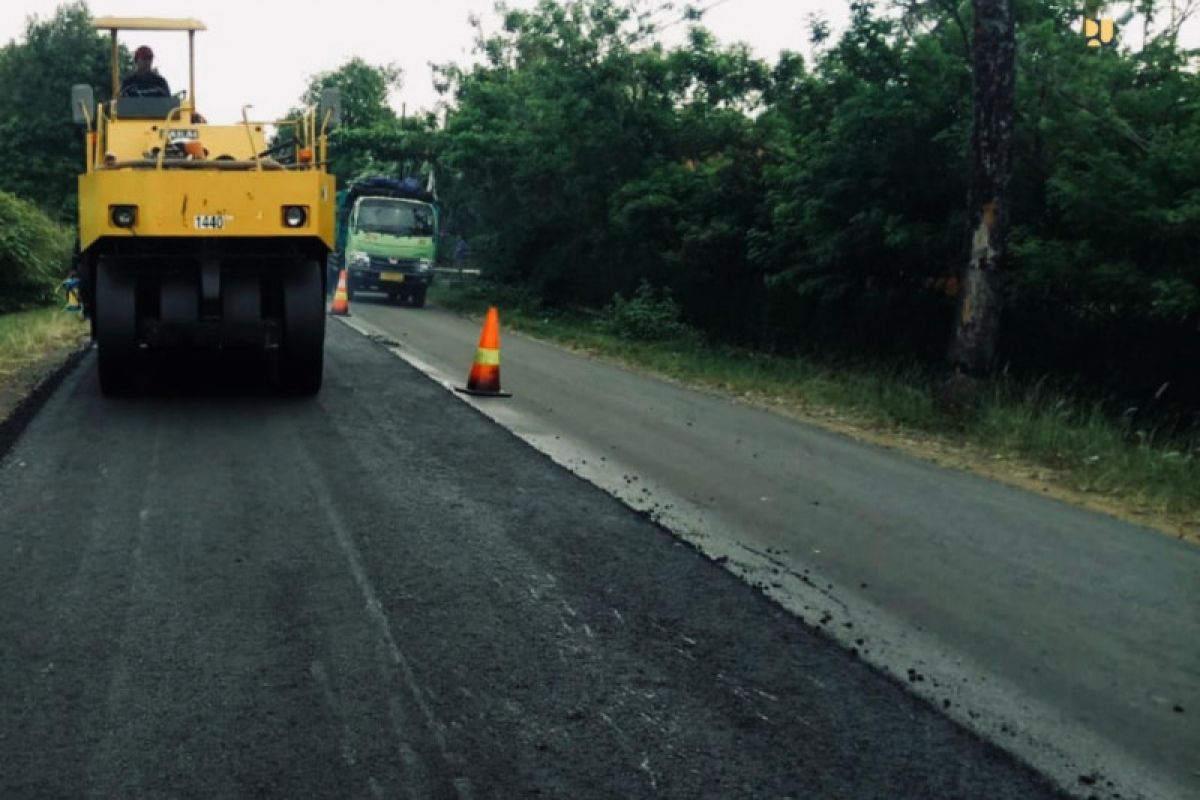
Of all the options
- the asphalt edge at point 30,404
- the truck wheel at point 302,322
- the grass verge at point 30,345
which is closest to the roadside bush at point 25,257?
the grass verge at point 30,345

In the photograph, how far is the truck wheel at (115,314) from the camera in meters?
11.3

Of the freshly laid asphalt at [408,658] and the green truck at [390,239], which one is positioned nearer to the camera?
the freshly laid asphalt at [408,658]

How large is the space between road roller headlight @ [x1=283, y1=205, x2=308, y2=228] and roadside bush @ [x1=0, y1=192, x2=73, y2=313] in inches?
524

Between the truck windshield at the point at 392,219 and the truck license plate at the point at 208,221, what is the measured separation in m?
22.1

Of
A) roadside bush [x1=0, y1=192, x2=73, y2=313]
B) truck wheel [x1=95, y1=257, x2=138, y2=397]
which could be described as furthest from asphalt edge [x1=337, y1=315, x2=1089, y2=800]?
roadside bush [x1=0, y1=192, x2=73, y2=313]

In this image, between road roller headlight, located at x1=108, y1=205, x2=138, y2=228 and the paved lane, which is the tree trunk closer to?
the paved lane

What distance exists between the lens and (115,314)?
11.3 meters

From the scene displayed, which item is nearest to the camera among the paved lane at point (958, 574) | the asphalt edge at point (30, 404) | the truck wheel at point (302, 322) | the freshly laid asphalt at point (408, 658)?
the freshly laid asphalt at point (408, 658)

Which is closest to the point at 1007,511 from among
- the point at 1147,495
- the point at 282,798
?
the point at 1147,495

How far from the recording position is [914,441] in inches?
480

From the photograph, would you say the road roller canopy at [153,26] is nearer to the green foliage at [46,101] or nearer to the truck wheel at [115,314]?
the truck wheel at [115,314]

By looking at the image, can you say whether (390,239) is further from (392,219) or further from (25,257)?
(25,257)

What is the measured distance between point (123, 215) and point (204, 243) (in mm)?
685

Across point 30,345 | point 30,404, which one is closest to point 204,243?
point 30,404
